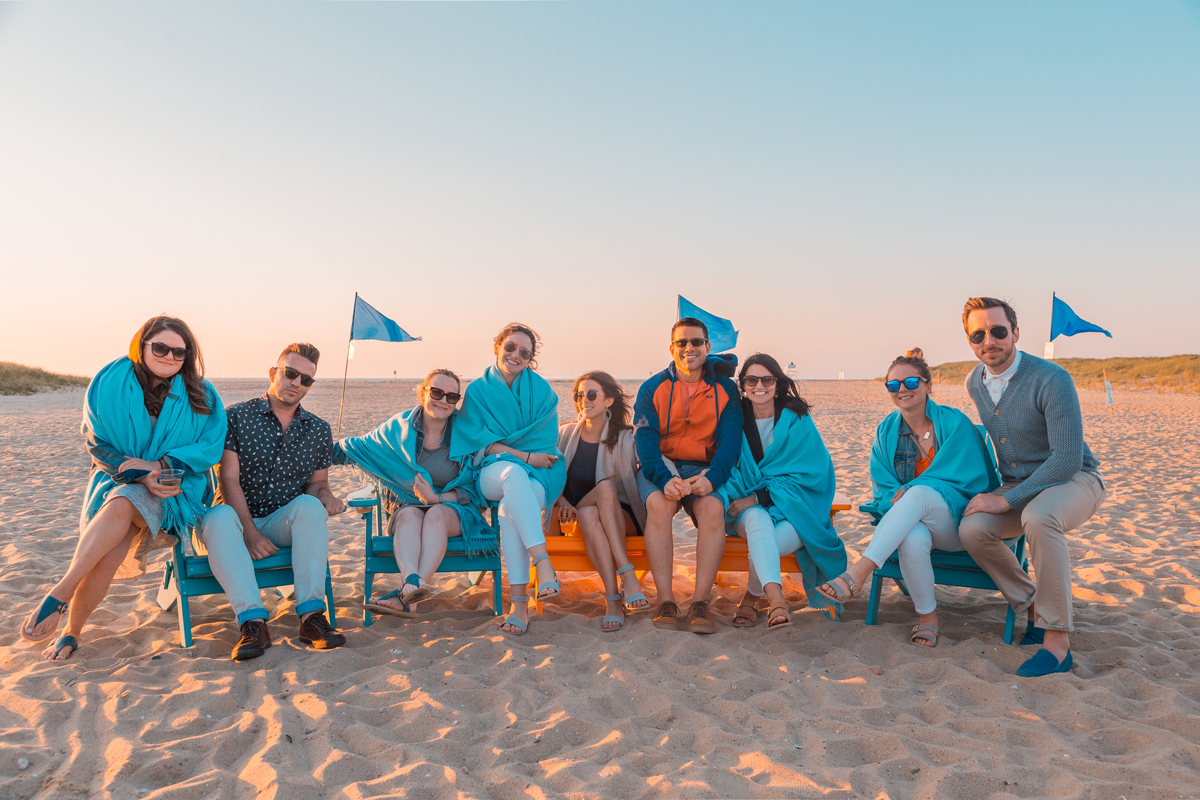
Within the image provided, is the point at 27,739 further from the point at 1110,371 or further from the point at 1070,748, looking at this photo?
the point at 1110,371

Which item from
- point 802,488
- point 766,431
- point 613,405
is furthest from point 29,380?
point 802,488

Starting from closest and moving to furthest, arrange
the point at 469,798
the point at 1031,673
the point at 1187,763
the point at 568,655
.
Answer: the point at 469,798 → the point at 1187,763 → the point at 1031,673 → the point at 568,655

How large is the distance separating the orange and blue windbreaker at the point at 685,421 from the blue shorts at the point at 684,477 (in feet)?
0.09

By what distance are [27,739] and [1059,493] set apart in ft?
14.7

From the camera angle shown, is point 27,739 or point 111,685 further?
point 111,685

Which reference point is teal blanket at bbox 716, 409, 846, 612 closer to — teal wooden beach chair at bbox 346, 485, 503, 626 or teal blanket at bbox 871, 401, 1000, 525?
teal blanket at bbox 871, 401, 1000, 525

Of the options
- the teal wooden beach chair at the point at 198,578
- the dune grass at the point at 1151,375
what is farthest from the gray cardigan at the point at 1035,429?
the dune grass at the point at 1151,375

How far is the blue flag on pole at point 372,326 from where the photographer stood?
11992mm

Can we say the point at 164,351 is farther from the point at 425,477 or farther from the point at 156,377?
the point at 425,477

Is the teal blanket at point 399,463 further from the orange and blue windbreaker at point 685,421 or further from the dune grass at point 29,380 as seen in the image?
the dune grass at point 29,380

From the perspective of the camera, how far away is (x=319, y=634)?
343 centimetres

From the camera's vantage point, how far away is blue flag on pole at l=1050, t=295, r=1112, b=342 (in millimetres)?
9773

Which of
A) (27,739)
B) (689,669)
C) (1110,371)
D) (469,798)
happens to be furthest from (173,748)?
(1110,371)

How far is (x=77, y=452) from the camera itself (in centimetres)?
1050
